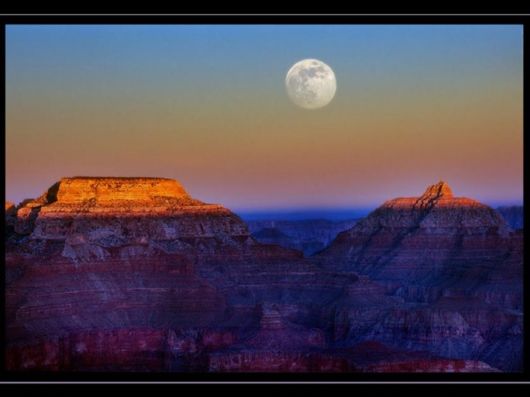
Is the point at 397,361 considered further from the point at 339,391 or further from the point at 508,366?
the point at 339,391

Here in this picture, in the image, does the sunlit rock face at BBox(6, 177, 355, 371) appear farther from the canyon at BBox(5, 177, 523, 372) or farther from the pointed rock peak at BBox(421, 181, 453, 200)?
the pointed rock peak at BBox(421, 181, 453, 200)

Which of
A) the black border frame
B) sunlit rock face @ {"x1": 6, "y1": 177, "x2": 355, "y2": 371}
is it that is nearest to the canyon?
sunlit rock face @ {"x1": 6, "y1": 177, "x2": 355, "y2": 371}

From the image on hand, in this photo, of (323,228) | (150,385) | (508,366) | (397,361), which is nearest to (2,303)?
(150,385)
